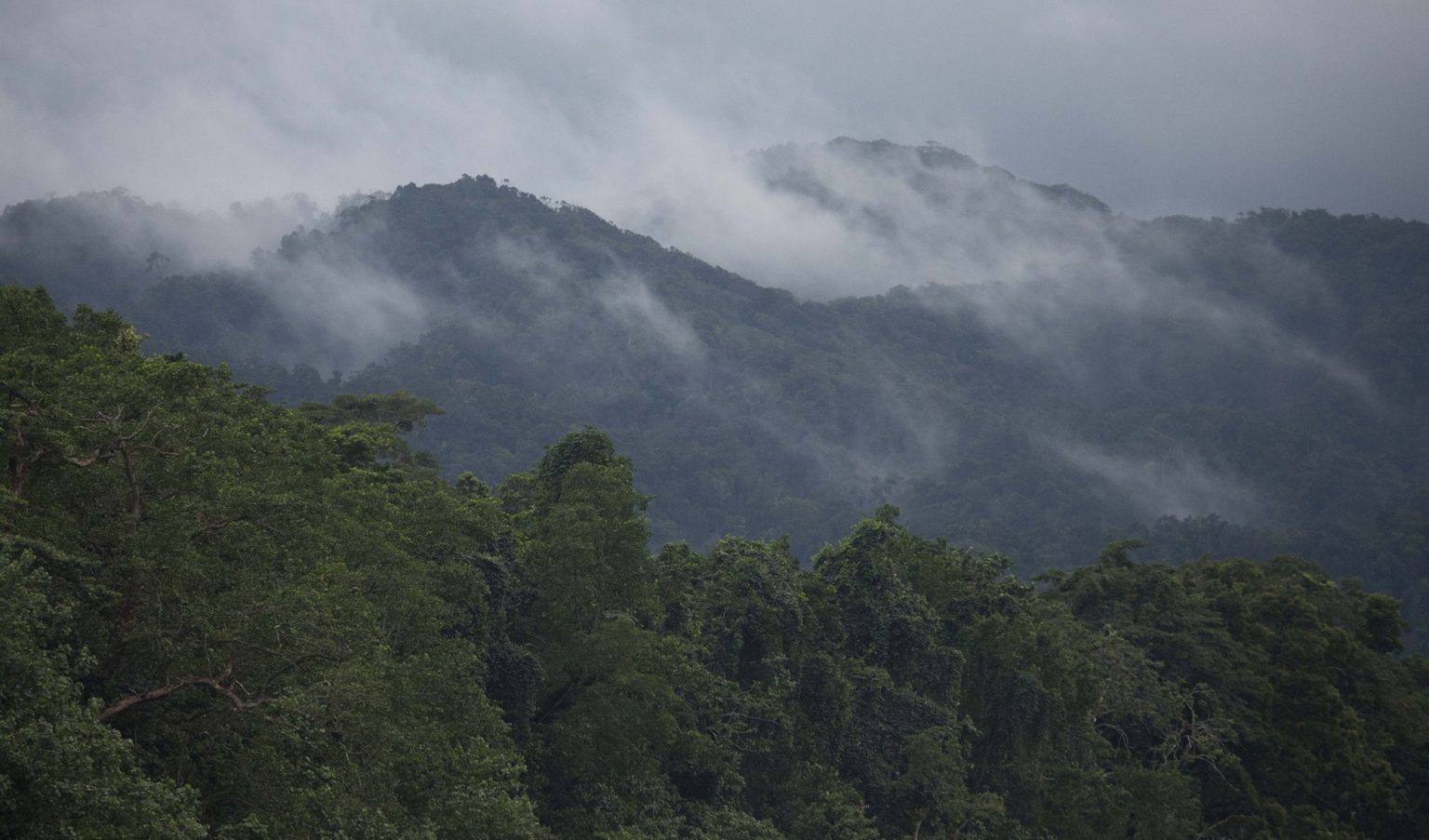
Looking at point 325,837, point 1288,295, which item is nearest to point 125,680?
point 325,837

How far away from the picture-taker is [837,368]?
144m

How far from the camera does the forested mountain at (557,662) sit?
14.7 metres

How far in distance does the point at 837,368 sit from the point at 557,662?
120011 millimetres

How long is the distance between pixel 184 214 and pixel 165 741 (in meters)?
144

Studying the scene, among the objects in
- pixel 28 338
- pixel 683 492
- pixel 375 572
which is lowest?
pixel 375 572

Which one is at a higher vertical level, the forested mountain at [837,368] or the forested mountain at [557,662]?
the forested mountain at [837,368]

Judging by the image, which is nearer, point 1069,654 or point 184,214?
point 1069,654

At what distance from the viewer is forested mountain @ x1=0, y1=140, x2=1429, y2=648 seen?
4515 inches

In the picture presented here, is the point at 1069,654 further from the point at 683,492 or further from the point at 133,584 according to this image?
the point at 683,492

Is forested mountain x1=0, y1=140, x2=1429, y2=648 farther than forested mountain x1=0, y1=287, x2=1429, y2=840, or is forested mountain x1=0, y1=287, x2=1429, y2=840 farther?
forested mountain x1=0, y1=140, x2=1429, y2=648

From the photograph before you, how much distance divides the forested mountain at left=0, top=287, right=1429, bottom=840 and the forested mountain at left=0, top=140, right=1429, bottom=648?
63989 millimetres

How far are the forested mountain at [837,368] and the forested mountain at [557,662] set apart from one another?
210 ft

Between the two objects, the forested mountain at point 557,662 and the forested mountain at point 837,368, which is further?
the forested mountain at point 837,368

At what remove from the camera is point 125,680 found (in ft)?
50.8
